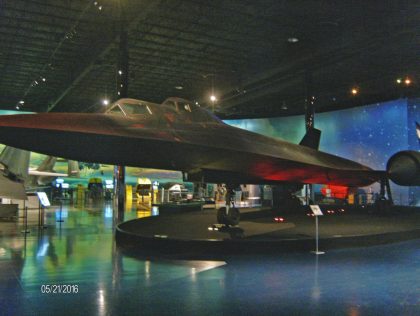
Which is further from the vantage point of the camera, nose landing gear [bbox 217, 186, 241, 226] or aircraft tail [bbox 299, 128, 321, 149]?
aircraft tail [bbox 299, 128, 321, 149]

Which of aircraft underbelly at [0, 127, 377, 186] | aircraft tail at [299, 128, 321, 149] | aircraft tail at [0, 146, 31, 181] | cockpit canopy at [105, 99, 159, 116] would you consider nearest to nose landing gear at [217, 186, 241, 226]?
aircraft underbelly at [0, 127, 377, 186]

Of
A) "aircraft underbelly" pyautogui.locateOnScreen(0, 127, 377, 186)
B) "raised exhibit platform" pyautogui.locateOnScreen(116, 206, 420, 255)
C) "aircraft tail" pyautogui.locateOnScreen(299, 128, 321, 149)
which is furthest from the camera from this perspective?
"aircraft tail" pyautogui.locateOnScreen(299, 128, 321, 149)

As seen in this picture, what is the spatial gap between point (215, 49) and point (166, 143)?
10884mm

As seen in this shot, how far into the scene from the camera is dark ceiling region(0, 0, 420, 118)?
44.5 ft

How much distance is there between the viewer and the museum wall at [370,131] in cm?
2128

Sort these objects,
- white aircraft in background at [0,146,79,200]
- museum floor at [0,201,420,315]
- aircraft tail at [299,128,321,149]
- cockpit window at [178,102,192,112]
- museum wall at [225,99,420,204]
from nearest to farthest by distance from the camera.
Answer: museum floor at [0,201,420,315]
cockpit window at [178,102,192,112]
white aircraft in background at [0,146,79,200]
aircraft tail at [299,128,321,149]
museum wall at [225,99,420,204]

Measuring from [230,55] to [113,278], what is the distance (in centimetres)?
1430

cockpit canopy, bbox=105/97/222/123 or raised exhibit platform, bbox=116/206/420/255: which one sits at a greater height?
cockpit canopy, bbox=105/97/222/123

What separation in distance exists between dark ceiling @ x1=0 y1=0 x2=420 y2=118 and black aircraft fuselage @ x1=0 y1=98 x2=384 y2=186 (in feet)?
19.4

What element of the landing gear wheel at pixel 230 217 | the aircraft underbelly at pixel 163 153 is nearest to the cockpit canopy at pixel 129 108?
the aircraft underbelly at pixel 163 153

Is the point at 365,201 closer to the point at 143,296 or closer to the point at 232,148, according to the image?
the point at 232,148

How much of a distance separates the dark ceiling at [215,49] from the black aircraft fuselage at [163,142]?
233 inches

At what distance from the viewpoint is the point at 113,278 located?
19.5ft

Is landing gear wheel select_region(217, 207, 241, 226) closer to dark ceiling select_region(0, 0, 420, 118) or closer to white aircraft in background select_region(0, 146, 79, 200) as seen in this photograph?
white aircraft in background select_region(0, 146, 79, 200)
